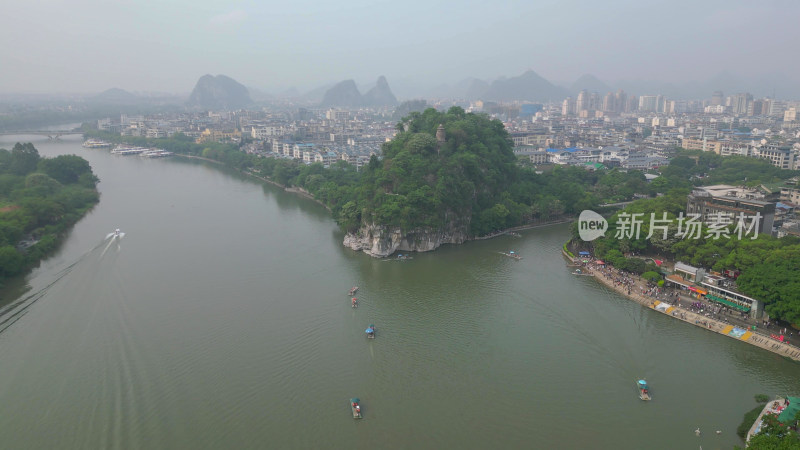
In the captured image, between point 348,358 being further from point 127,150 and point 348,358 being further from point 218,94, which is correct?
point 218,94

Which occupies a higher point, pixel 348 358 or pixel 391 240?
pixel 391 240

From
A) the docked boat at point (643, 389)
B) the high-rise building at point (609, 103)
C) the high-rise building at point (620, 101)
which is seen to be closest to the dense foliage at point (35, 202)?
the docked boat at point (643, 389)

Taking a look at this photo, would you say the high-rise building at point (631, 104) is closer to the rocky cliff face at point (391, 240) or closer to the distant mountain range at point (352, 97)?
the distant mountain range at point (352, 97)

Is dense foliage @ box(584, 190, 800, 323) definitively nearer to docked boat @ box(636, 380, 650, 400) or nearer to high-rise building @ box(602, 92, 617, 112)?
docked boat @ box(636, 380, 650, 400)

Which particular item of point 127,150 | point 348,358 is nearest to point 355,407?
point 348,358

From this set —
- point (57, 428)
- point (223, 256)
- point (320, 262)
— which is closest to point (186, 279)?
point (223, 256)
